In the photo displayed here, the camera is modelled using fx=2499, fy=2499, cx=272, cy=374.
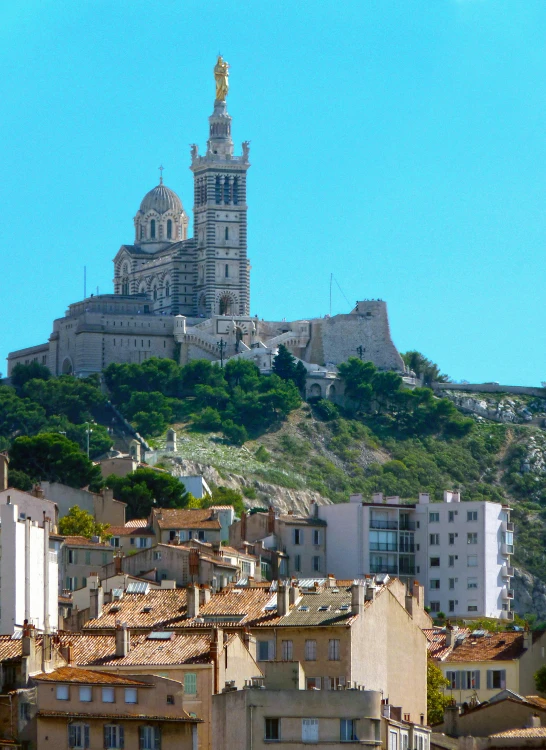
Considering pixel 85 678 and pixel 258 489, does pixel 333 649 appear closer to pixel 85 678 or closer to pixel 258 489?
pixel 85 678

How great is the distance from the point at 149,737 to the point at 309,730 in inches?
155

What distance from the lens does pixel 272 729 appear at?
6066cm

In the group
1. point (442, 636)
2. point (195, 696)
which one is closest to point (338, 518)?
point (442, 636)

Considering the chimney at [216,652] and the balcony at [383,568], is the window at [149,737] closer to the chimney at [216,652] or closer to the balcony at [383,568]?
the chimney at [216,652]

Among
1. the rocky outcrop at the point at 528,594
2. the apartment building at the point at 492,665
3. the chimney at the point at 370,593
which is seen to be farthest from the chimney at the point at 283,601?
the rocky outcrop at the point at 528,594

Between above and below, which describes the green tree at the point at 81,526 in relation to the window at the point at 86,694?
above

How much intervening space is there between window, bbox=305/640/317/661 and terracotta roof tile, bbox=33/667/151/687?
902cm

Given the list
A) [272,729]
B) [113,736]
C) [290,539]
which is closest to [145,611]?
[113,736]

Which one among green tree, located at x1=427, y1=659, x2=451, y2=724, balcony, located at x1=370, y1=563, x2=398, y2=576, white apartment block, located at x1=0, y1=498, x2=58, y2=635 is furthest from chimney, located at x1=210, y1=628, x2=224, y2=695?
balcony, located at x1=370, y1=563, x2=398, y2=576

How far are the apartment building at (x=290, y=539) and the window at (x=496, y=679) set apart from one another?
114 ft

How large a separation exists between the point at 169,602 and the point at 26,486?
67.5 m

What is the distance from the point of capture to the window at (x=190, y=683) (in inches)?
2510

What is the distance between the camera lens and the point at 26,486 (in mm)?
144750

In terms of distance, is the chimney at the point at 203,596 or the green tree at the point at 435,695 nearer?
the green tree at the point at 435,695
